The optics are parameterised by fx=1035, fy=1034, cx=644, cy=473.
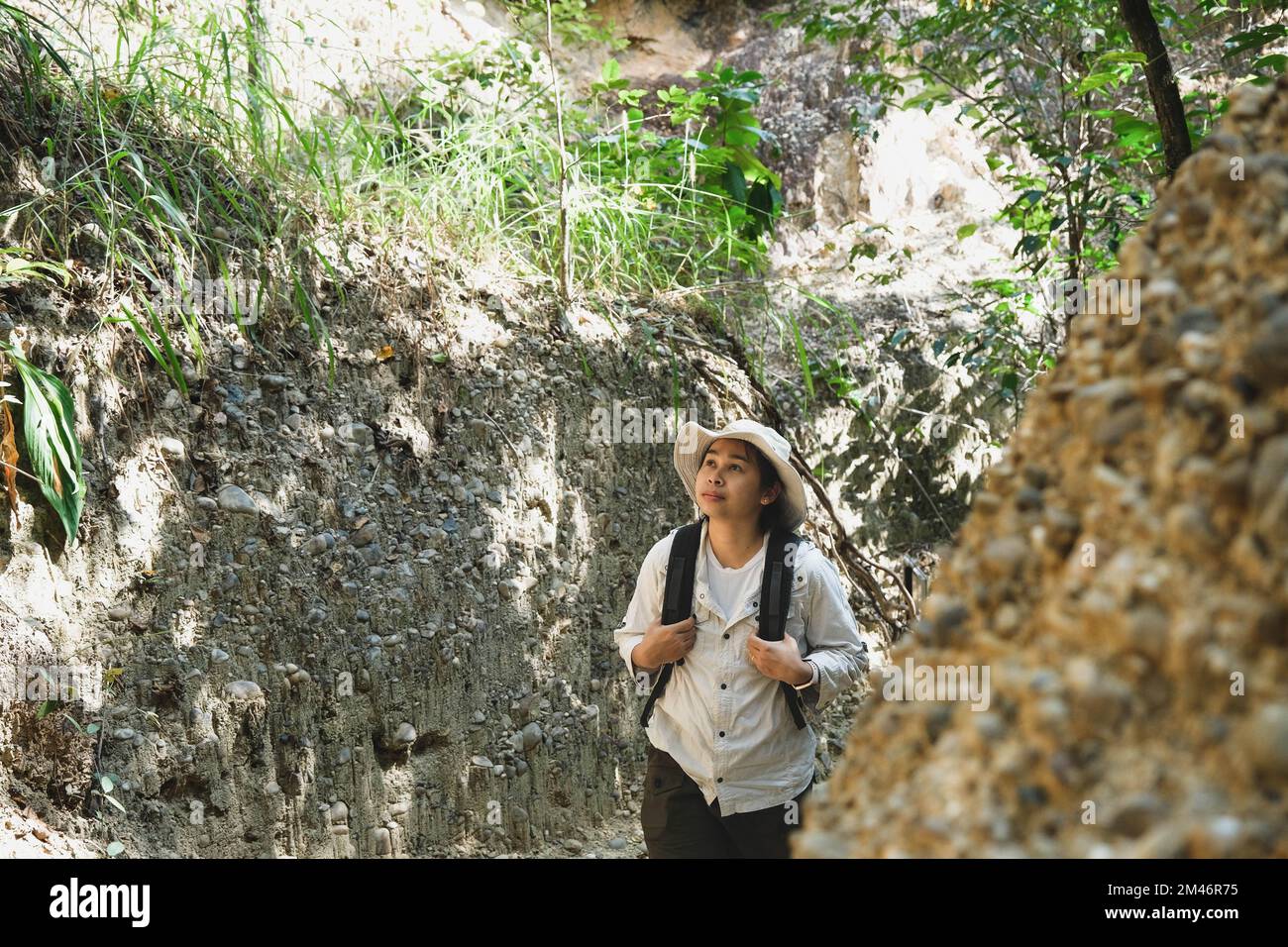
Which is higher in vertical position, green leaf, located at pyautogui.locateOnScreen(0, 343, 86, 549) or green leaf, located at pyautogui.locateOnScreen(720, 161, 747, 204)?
green leaf, located at pyautogui.locateOnScreen(720, 161, 747, 204)

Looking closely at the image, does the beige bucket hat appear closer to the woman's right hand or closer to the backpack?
the backpack

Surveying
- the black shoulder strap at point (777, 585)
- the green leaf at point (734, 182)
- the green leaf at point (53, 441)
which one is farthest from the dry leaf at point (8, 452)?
the green leaf at point (734, 182)

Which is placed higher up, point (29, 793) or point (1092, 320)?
point (1092, 320)

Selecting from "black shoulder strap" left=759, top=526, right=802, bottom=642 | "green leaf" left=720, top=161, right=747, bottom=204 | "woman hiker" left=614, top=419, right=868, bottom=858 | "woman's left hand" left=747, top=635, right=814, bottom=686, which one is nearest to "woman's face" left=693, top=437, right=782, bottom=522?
"woman hiker" left=614, top=419, right=868, bottom=858

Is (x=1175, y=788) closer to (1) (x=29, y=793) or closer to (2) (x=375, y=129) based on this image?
(1) (x=29, y=793)

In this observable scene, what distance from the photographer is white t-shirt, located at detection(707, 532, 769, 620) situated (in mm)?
2652

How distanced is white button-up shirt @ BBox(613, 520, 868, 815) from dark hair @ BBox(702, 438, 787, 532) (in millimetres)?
135

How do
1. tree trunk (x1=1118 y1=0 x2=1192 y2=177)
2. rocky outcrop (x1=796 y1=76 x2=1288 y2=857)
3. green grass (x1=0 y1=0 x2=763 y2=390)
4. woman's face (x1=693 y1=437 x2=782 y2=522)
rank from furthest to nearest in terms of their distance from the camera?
green grass (x1=0 y1=0 x2=763 y2=390), tree trunk (x1=1118 y1=0 x2=1192 y2=177), woman's face (x1=693 y1=437 x2=782 y2=522), rocky outcrop (x1=796 y1=76 x2=1288 y2=857)

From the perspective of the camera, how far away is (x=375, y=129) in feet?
15.2

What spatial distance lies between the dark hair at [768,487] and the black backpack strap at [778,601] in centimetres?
12

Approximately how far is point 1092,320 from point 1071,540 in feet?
0.88

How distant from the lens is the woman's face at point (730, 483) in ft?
8.91

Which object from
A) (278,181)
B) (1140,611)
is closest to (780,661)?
(1140,611)

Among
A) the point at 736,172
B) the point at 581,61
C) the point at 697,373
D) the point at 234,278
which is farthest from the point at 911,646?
the point at 581,61
